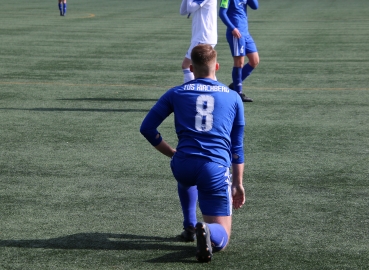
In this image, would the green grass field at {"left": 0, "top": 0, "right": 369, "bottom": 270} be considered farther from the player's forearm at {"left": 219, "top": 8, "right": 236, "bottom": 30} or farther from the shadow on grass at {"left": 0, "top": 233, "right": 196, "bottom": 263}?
the player's forearm at {"left": 219, "top": 8, "right": 236, "bottom": 30}

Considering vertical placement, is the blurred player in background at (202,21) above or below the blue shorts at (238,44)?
above

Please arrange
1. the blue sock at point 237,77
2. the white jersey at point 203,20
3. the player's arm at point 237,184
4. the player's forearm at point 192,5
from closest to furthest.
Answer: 1. the player's arm at point 237,184
2. the player's forearm at point 192,5
3. the white jersey at point 203,20
4. the blue sock at point 237,77

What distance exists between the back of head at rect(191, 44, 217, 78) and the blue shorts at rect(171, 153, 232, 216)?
0.58 m

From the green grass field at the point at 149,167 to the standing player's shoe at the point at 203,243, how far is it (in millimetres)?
121

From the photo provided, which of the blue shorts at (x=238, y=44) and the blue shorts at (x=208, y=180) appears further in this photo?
the blue shorts at (x=238, y=44)

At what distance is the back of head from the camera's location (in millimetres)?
5305

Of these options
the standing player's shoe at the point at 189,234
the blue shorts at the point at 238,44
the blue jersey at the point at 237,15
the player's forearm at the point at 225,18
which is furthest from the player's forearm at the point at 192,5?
the standing player's shoe at the point at 189,234

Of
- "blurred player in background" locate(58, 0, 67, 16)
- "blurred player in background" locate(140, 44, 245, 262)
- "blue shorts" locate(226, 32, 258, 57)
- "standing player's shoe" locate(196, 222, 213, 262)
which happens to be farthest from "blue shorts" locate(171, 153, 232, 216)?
"blurred player in background" locate(58, 0, 67, 16)

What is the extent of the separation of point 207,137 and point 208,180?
30 cm

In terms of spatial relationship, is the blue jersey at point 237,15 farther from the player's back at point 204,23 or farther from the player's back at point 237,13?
the player's back at point 204,23

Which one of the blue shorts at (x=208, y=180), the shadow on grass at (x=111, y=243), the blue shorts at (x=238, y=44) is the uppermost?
the blue shorts at (x=208, y=180)

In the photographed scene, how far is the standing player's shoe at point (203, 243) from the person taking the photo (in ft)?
16.5

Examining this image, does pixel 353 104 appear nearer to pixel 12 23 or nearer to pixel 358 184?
pixel 358 184

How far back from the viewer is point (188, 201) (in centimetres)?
572
